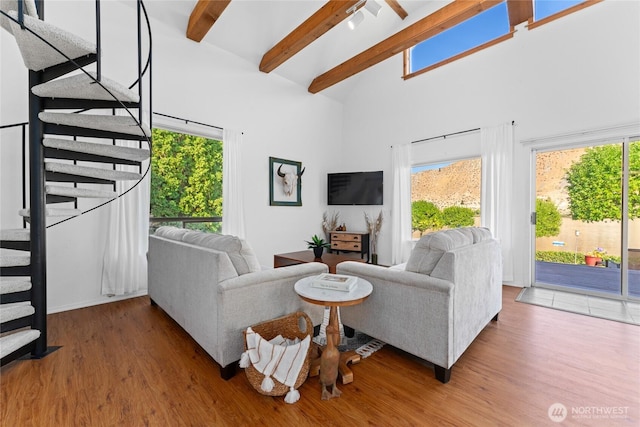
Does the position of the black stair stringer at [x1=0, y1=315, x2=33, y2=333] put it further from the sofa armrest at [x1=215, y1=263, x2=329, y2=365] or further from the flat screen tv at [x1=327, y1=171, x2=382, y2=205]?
the flat screen tv at [x1=327, y1=171, x2=382, y2=205]

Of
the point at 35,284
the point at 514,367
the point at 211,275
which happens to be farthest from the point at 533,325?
the point at 35,284

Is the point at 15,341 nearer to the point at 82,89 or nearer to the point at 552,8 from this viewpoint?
the point at 82,89

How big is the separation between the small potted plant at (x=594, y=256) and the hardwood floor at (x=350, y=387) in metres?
1.45

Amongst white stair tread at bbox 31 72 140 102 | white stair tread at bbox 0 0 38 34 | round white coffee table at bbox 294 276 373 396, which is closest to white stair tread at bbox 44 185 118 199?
white stair tread at bbox 31 72 140 102

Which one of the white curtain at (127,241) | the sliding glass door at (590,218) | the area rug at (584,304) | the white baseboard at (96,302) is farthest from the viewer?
the sliding glass door at (590,218)

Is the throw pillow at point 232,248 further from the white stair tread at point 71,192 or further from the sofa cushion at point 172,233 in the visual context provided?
the white stair tread at point 71,192

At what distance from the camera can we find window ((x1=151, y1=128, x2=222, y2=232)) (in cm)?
349

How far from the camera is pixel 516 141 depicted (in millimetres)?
3738

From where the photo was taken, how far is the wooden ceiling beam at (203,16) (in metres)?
3.01

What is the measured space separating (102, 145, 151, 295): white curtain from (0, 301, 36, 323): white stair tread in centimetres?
100

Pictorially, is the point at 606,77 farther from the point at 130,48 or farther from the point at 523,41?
the point at 130,48

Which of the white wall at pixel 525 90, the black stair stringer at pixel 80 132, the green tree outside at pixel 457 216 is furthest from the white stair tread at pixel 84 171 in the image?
the green tree outside at pixel 457 216

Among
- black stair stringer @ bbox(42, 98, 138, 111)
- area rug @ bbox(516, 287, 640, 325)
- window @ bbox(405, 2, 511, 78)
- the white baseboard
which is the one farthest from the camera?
window @ bbox(405, 2, 511, 78)

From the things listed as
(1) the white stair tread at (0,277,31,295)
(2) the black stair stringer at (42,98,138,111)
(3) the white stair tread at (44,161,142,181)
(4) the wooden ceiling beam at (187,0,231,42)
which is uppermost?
(4) the wooden ceiling beam at (187,0,231,42)
